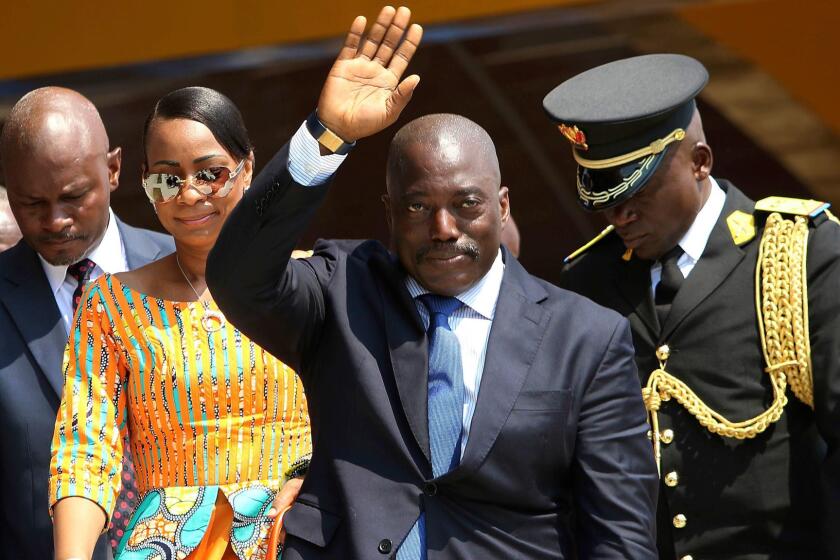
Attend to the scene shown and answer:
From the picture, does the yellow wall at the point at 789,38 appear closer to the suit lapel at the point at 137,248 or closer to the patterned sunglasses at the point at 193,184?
the suit lapel at the point at 137,248

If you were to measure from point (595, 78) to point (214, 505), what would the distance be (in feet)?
5.66

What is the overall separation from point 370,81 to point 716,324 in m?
1.31

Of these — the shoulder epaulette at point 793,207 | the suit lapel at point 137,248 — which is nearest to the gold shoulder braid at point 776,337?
the shoulder epaulette at point 793,207

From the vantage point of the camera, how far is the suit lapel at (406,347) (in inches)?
126

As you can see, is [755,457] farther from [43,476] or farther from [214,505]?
[43,476]

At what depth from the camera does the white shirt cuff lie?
3062 millimetres

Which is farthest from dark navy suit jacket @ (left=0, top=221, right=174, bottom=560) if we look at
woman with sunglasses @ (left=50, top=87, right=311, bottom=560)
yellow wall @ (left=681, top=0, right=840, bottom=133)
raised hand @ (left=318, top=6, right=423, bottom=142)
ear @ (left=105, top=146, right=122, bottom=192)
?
yellow wall @ (left=681, top=0, right=840, bottom=133)

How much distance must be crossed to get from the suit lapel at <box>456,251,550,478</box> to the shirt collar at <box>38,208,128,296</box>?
1453mm

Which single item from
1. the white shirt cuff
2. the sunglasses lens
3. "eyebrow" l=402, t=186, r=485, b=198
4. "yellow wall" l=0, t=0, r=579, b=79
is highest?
the white shirt cuff

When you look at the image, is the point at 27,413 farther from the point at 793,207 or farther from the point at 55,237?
the point at 793,207

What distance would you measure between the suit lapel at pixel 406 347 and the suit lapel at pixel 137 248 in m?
1.23

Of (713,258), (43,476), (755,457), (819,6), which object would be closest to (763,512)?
(755,457)

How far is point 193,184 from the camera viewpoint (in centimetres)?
355

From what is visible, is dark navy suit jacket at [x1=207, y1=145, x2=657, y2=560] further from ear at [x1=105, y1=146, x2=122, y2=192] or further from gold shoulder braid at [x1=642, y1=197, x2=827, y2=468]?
ear at [x1=105, y1=146, x2=122, y2=192]
